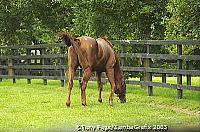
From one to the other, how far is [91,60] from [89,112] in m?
1.61

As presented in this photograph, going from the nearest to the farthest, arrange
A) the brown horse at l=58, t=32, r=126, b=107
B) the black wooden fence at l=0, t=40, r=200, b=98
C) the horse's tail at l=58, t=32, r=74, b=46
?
the horse's tail at l=58, t=32, r=74, b=46, the brown horse at l=58, t=32, r=126, b=107, the black wooden fence at l=0, t=40, r=200, b=98

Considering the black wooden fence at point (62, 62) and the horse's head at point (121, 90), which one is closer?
the horse's head at point (121, 90)

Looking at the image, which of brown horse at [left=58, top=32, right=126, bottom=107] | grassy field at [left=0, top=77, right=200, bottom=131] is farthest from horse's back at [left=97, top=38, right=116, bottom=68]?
grassy field at [left=0, top=77, right=200, bottom=131]

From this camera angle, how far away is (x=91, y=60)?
39.1 ft

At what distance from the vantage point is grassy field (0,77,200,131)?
9.14 metres

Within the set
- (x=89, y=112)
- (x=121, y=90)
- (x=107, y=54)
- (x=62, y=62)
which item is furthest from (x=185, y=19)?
(x=62, y=62)

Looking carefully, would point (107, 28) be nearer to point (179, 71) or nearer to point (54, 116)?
point (179, 71)

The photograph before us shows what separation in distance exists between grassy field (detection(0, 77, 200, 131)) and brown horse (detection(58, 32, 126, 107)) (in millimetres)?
431

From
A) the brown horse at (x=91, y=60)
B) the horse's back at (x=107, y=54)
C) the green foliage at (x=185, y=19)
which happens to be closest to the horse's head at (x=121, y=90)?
the brown horse at (x=91, y=60)

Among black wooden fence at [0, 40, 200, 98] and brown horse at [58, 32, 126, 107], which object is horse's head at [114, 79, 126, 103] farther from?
black wooden fence at [0, 40, 200, 98]

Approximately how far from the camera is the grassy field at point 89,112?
914 centimetres

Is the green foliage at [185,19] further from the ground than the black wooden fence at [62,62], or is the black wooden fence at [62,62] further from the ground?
the green foliage at [185,19]

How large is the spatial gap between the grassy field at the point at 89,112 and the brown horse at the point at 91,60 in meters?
0.43

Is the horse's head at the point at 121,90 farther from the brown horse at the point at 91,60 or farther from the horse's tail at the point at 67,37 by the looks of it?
the horse's tail at the point at 67,37
